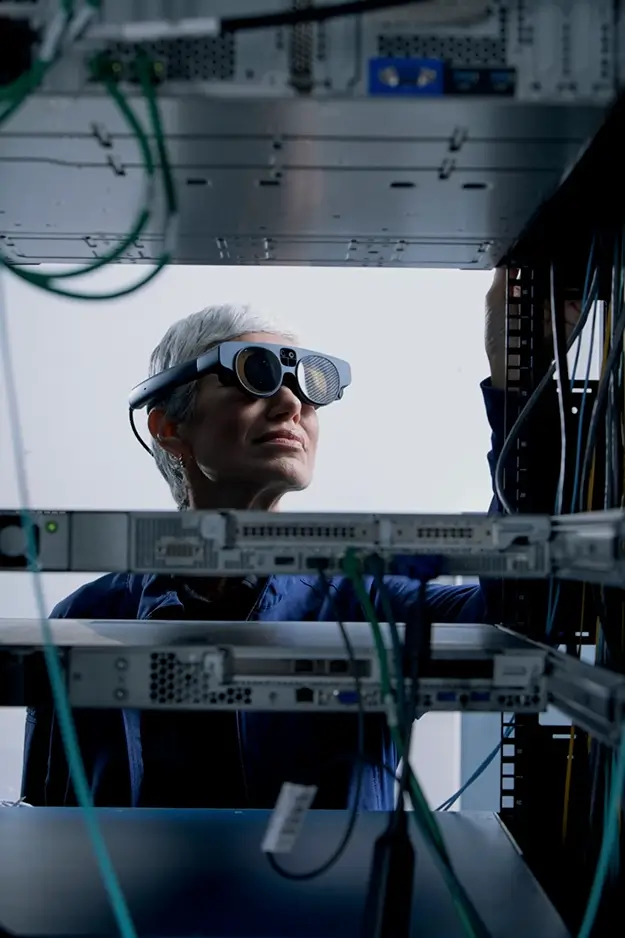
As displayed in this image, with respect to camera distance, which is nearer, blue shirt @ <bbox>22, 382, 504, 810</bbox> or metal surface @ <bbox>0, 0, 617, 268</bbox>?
metal surface @ <bbox>0, 0, 617, 268</bbox>

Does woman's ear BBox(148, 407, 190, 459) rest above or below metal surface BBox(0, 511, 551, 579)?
above

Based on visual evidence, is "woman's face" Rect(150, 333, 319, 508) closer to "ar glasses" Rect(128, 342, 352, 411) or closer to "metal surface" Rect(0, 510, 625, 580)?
"ar glasses" Rect(128, 342, 352, 411)

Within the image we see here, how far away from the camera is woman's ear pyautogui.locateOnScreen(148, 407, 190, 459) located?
136 centimetres

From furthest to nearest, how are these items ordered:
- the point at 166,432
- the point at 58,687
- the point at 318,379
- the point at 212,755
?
the point at 166,432, the point at 318,379, the point at 212,755, the point at 58,687

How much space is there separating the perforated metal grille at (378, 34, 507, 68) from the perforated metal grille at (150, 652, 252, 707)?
0.60m

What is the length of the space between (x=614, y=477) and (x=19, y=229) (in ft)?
2.58

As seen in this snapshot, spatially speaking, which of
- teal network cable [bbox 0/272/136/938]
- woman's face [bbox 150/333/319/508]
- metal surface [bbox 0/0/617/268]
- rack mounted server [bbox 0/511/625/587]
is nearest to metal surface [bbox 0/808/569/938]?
teal network cable [bbox 0/272/136/938]

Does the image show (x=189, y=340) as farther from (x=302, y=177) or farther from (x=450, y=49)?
(x=450, y=49)

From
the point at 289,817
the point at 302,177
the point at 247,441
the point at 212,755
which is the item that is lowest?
the point at 212,755

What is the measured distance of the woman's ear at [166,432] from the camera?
136 cm

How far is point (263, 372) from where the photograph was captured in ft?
3.75

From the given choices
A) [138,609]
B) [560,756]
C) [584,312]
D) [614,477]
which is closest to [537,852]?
[560,756]

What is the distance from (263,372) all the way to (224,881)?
73 cm

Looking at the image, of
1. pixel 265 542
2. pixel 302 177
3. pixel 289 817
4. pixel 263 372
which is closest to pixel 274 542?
pixel 265 542
